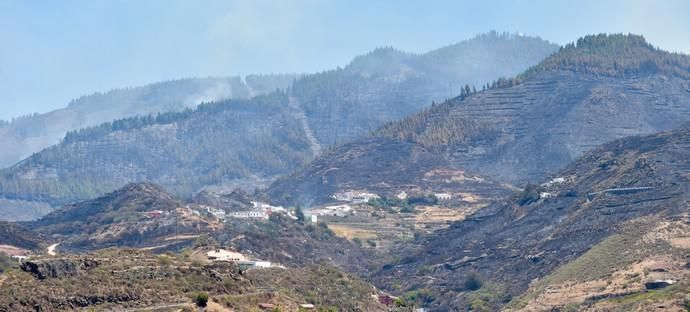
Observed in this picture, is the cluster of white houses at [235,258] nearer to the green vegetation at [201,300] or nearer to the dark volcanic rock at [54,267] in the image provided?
the green vegetation at [201,300]

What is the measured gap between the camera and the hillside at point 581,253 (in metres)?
144

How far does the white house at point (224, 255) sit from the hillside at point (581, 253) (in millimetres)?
21742

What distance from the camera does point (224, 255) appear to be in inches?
6373

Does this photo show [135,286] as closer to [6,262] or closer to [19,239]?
[6,262]

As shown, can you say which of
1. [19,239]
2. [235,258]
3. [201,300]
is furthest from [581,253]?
[19,239]

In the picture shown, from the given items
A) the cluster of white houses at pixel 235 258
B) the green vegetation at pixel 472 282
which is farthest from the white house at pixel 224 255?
the green vegetation at pixel 472 282

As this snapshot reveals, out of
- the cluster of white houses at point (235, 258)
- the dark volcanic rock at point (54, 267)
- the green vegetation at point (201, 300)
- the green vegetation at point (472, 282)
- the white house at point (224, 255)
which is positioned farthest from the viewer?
the green vegetation at point (472, 282)

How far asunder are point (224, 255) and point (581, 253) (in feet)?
121

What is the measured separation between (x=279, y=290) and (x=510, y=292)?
36.5 metres

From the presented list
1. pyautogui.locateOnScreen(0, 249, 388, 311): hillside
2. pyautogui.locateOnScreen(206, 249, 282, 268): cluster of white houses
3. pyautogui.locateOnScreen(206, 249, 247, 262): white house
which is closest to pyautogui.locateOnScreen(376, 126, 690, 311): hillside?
pyautogui.locateOnScreen(206, 249, 282, 268): cluster of white houses

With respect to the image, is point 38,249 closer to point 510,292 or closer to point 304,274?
point 304,274

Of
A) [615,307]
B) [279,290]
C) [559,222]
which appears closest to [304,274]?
[279,290]

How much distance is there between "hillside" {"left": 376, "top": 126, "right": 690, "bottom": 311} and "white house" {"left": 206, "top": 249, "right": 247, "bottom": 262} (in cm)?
2174

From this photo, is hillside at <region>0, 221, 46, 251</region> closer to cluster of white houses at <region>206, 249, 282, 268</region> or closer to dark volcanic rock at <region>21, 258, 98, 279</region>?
cluster of white houses at <region>206, 249, 282, 268</region>
